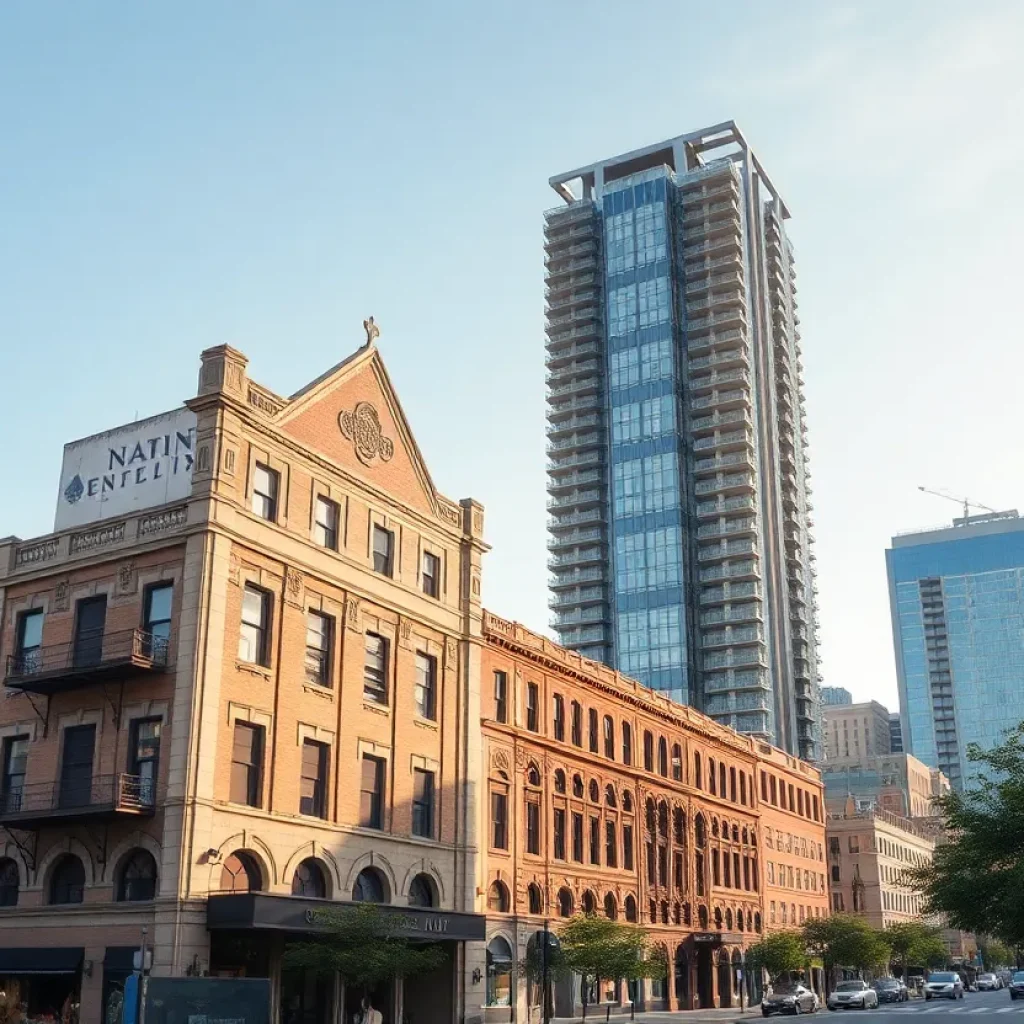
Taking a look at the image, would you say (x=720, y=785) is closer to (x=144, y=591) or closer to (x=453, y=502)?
(x=453, y=502)

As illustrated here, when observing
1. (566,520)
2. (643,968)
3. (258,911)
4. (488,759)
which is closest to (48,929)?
(258,911)

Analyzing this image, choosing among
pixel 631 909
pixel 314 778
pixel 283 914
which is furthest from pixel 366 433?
pixel 631 909

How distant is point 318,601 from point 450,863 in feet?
37.4

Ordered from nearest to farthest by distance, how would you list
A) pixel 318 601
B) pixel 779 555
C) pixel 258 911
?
pixel 258 911
pixel 318 601
pixel 779 555

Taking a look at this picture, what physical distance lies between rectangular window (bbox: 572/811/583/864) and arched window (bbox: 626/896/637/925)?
5566mm

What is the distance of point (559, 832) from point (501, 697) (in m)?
7.78

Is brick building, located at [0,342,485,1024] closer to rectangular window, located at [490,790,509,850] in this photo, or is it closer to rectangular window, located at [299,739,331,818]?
rectangular window, located at [299,739,331,818]

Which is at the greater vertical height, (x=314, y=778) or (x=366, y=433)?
(x=366, y=433)

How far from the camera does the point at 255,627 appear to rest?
130 feet

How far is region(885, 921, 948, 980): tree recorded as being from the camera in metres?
100

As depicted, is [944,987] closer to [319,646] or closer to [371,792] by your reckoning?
[371,792]

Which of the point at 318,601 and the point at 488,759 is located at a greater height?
the point at 318,601

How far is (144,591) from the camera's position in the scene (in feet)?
128

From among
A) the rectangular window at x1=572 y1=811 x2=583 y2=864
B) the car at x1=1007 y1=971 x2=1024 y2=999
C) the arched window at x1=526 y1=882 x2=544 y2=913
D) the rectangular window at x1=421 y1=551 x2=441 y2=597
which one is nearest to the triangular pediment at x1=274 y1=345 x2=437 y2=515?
the rectangular window at x1=421 y1=551 x2=441 y2=597
